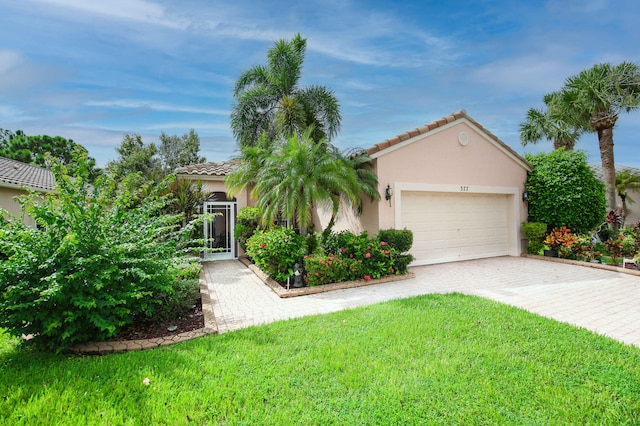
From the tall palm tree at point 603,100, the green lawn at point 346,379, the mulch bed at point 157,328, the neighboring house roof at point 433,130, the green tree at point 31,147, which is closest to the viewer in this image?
the green lawn at point 346,379

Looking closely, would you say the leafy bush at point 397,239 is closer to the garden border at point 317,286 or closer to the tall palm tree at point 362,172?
the garden border at point 317,286

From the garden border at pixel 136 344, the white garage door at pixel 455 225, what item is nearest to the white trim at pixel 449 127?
the white garage door at pixel 455 225

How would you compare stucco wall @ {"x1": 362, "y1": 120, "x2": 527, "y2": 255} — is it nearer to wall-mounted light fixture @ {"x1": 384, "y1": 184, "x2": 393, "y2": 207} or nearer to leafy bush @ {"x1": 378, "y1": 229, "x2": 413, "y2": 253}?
wall-mounted light fixture @ {"x1": 384, "y1": 184, "x2": 393, "y2": 207}

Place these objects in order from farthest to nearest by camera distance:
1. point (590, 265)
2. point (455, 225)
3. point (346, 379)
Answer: point (455, 225)
point (590, 265)
point (346, 379)

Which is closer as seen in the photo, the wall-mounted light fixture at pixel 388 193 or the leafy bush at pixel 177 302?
the leafy bush at pixel 177 302

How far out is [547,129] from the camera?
16891mm

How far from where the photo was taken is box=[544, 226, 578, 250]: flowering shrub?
1172cm

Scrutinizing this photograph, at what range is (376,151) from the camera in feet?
34.1

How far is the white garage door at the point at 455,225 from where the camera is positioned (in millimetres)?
11547

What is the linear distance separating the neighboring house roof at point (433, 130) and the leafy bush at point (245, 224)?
631 cm

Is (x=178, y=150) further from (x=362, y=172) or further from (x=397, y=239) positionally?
(x=397, y=239)

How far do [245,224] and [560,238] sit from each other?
13718mm

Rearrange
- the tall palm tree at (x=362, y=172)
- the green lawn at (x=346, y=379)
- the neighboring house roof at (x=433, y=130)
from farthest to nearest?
the neighboring house roof at (x=433, y=130), the tall palm tree at (x=362, y=172), the green lawn at (x=346, y=379)

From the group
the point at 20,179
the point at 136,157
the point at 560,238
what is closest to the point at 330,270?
the point at 560,238
